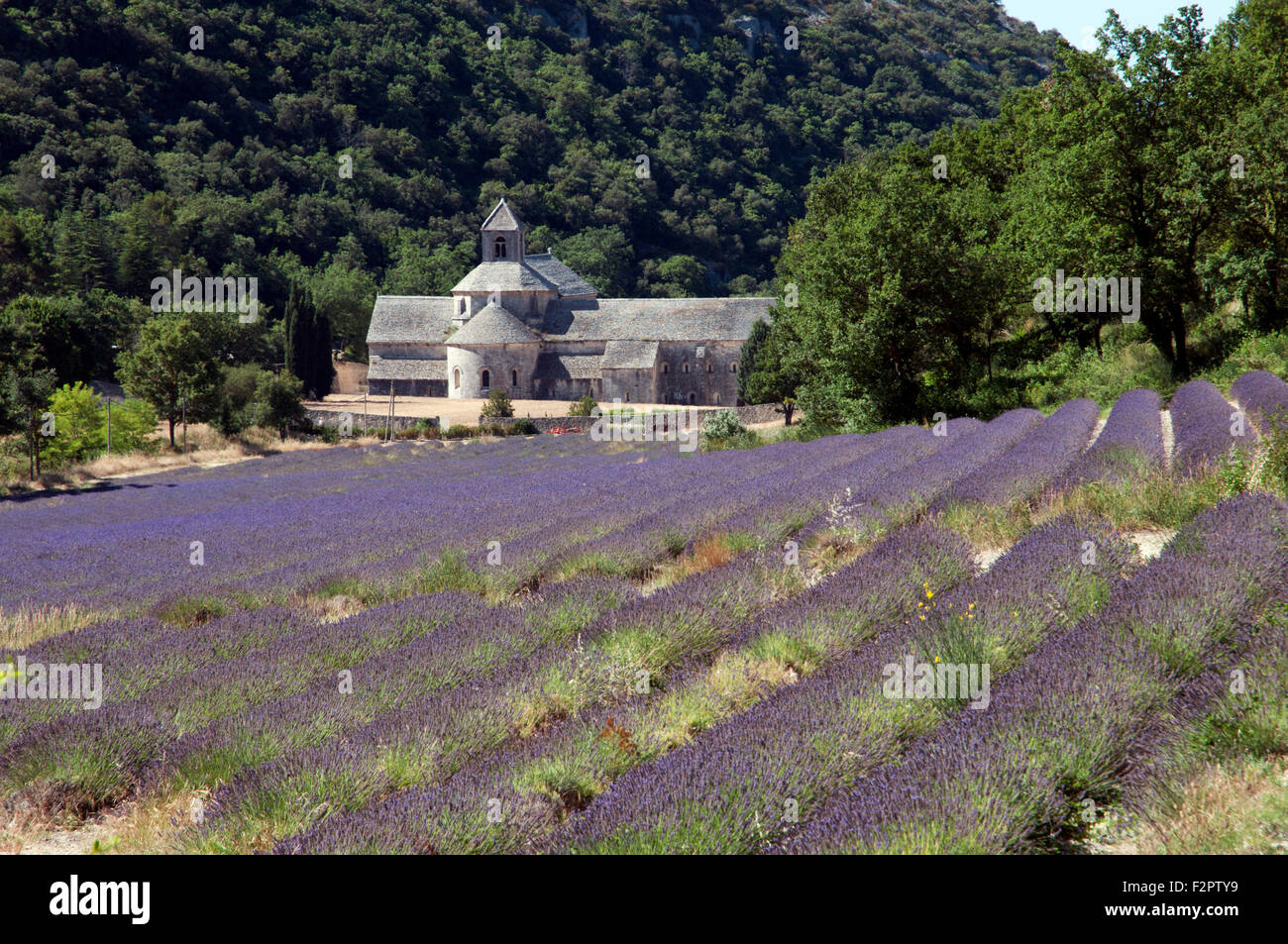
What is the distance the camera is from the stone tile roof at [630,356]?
2618 inches

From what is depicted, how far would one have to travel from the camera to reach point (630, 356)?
67.2 meters

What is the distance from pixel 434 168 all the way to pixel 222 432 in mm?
94104

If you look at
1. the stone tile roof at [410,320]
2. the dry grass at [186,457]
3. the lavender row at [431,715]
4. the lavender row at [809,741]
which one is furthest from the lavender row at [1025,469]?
the stone tile roof at [410,320]

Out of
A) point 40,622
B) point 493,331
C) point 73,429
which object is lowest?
point 40,622

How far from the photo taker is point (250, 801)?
3.63 meters

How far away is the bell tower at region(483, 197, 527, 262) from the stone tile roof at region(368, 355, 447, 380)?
10.8 m

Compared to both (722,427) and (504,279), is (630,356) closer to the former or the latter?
(504,279)

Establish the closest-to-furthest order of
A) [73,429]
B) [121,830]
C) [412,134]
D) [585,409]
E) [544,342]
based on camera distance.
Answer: [121,830] → [73,429] → [585,409] → [544,342] → [412,134]

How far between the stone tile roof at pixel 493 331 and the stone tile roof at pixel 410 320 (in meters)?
5.59

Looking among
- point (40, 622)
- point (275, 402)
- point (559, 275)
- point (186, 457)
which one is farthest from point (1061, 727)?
point (559, 275)

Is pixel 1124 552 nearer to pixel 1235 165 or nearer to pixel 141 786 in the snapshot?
pixel 141 786

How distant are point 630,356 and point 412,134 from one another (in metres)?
83.2

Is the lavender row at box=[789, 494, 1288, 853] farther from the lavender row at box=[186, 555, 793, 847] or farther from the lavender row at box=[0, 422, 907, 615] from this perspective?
the lavender row at box=[0, 422, 907, 615]
